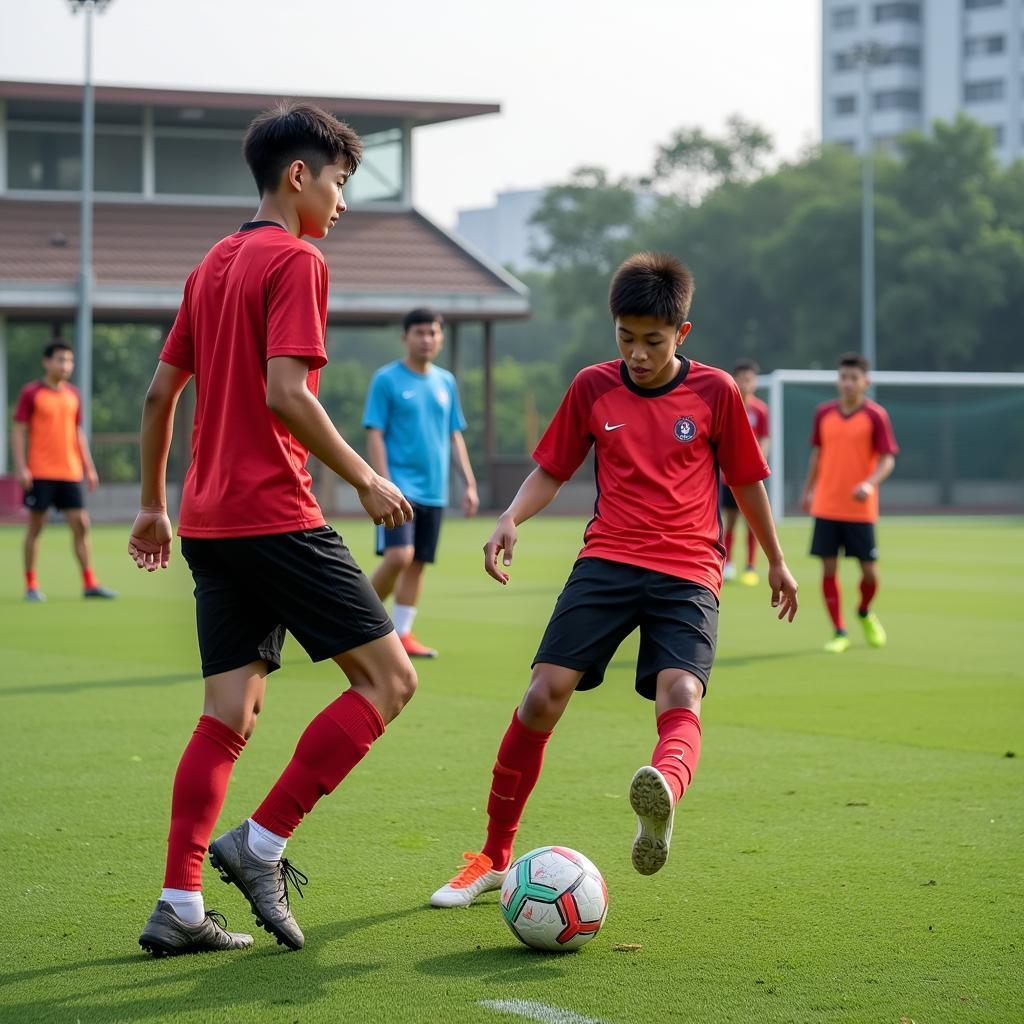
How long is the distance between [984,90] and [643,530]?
10233cm

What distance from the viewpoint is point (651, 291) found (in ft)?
15.0

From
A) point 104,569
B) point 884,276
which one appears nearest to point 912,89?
point 884,276

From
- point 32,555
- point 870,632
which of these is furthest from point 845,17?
point 870,632

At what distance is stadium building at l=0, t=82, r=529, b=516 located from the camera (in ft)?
112

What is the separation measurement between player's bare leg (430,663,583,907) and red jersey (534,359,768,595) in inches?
16.1

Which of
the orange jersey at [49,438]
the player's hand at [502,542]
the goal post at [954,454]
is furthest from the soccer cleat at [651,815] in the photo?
the goal post at [954,454]

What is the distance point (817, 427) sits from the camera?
11914 mm

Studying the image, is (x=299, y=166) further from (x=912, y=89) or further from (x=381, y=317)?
(x=912, y=89)

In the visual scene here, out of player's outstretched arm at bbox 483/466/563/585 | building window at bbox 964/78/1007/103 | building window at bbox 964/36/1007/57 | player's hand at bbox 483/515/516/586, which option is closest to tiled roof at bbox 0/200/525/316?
player's outstretched arm at bbox 483/466/563/585

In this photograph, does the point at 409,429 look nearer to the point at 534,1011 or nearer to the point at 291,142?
the point at 291,142

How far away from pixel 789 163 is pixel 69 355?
2032 inches

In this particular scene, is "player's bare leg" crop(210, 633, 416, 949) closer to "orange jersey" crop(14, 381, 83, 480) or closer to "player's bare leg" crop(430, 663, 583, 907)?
"player's bare leg" crop(430, 663, 583, 907)

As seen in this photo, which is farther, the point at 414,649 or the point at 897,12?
the point at 897,12

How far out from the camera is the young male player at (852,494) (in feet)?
36.7
